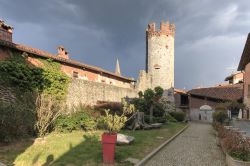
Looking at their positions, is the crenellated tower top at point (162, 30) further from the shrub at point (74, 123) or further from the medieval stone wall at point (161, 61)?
the shrub at point (74, 123)

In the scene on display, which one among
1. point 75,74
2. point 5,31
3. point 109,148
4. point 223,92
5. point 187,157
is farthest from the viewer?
point 223,92

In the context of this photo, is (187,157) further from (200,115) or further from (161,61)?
(200,115)

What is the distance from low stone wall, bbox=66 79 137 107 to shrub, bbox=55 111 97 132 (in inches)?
132

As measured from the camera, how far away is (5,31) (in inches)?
781

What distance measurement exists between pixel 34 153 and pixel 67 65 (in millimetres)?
15412

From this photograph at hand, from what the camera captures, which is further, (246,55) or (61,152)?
(246,55)

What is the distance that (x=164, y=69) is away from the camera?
4094cm

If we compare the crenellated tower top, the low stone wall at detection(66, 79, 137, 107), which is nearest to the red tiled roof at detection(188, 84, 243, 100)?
the crenellated tower top

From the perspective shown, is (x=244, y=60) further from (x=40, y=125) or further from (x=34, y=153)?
(x=34, y=153)

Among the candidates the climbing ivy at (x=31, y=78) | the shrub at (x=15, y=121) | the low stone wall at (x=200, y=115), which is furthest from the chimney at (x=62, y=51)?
the low stone wall at (x=200, y=115)

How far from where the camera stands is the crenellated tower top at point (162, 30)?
4166 centimetres

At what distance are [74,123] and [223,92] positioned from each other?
98.4 feet

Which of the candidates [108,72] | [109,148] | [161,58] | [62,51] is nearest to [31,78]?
[109,148]

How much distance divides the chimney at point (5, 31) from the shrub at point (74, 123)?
29.8 feet
